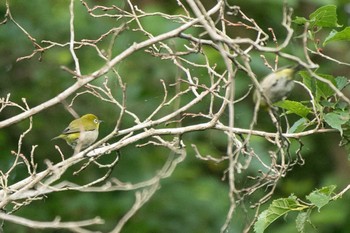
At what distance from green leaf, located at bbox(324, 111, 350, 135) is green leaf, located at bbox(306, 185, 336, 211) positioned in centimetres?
35

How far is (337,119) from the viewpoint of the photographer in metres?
3.85

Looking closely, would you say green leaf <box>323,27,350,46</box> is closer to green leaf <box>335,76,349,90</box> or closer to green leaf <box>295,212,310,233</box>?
green leaf <box>335,76,349,90</box>

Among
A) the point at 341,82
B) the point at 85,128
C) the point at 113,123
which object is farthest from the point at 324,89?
the point at 113,123

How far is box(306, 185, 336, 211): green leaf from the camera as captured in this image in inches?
159

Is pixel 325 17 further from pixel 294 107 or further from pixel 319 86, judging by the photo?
pixel 294 107

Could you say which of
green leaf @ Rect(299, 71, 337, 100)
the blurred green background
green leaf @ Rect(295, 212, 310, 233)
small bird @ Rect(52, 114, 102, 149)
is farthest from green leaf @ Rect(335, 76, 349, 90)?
the blurred green background

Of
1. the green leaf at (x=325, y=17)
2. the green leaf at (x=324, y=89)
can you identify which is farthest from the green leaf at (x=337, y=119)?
the green leaf at (x=325, y=17)

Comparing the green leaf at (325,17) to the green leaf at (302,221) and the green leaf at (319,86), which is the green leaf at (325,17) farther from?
the green leaf at (302,221)

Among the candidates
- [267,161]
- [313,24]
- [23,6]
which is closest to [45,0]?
[23,6]

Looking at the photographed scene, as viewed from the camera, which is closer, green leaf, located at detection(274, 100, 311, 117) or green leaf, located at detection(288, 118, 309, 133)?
green leaf, located at detection(274, 100, 311, 117)

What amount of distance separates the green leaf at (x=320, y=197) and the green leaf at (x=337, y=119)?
0.35 meters

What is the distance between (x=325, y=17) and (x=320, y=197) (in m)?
0.74

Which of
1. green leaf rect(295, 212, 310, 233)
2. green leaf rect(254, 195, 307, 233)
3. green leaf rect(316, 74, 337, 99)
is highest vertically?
green leaf rect(316, 74, 337, 99)

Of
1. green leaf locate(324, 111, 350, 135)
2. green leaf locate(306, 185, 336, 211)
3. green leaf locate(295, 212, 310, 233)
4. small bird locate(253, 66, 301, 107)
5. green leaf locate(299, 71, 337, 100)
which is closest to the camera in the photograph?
small bird locate(253, 66, 301, 107)
